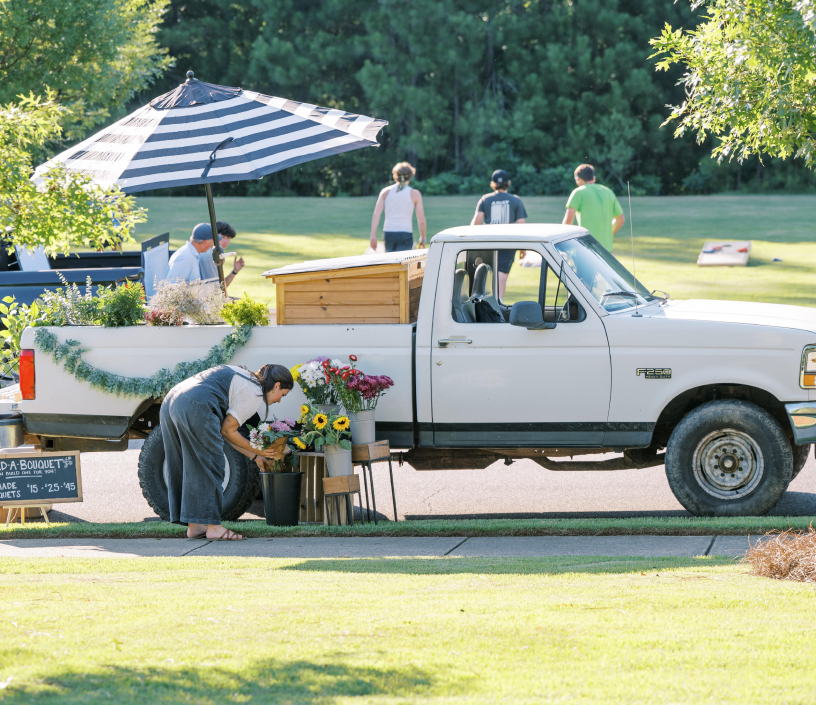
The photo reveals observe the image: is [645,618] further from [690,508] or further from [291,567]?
[690,508]

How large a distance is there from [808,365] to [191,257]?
20.4 feet

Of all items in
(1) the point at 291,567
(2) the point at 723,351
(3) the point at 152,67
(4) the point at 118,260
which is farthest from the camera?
(3) the point at 152,67

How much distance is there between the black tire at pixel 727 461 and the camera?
752 centimetres

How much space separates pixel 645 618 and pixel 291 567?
8.26 ft

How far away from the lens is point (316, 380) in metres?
7.69

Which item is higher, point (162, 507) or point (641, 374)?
point (641, 374)

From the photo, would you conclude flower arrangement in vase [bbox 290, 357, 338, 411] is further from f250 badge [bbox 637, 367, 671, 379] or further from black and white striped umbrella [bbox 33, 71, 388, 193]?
f250 badge [bbox 637, 367, 671, 379]

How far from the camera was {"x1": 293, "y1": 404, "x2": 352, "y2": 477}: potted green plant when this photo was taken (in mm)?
7707

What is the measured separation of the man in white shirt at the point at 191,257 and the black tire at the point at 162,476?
2.84m

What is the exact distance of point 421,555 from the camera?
7020 millimetres

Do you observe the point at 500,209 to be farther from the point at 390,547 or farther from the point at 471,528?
the point at 390,547

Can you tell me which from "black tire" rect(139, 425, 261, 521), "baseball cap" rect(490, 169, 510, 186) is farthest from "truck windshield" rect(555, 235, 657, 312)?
"baseball cap" rect(490, 169, 510, 186)

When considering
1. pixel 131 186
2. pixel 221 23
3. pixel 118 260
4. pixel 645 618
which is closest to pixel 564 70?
pixel 221 23

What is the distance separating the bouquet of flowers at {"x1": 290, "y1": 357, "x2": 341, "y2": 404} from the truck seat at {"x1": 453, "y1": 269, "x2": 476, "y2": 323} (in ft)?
3.16
